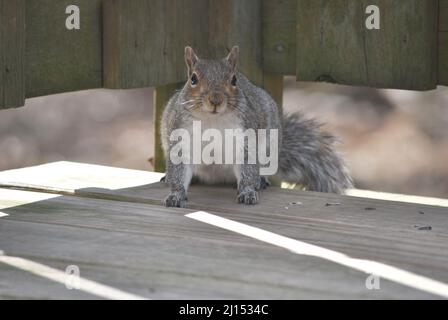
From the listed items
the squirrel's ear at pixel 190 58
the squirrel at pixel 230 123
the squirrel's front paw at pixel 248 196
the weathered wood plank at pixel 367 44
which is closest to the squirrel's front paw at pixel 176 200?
the squirrel at pixel 230 123

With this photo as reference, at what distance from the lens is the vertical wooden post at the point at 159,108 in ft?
11.7

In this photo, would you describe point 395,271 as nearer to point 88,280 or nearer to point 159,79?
point 88,280

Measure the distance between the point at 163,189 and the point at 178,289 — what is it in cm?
119

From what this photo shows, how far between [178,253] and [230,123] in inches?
33.9

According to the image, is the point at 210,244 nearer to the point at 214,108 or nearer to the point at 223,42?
the point at 214,108

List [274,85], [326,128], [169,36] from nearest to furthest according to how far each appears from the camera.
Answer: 1. [169,36]
2. [274,85]
3. [326,128]

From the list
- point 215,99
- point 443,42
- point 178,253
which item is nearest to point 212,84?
point 215,99

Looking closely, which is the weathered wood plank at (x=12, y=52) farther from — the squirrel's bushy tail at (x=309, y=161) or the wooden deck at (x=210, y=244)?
the squirrel's bushy tail at (x=309, y=161)

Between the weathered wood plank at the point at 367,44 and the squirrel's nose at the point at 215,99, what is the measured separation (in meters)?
0.41

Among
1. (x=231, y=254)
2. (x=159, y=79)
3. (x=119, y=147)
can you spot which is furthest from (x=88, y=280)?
(x=119, y=147)

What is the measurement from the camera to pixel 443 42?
303 cm
